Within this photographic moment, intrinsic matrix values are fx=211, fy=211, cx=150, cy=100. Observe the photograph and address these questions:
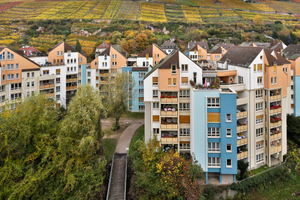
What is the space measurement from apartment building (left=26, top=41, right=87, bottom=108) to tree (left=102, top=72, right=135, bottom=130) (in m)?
14.6

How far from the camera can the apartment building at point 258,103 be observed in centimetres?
3456

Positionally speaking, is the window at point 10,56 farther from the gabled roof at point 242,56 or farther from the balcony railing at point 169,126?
the gabled roof at point 242,56

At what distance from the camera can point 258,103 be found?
36.1 metres

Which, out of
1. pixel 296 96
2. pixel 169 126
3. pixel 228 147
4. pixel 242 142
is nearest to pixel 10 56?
pixel 169 126

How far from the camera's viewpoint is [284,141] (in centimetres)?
3856

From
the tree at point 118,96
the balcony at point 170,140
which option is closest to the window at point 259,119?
the balcony at point 170,140

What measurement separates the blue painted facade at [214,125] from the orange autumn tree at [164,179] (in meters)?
2.62

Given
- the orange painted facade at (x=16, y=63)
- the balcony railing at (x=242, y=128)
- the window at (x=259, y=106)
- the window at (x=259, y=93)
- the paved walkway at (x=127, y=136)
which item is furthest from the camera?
the orange painted facade at (x=16, y=63)

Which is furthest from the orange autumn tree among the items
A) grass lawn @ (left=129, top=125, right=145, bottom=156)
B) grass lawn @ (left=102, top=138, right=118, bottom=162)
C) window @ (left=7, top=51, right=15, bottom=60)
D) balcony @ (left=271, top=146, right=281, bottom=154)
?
window @ (left=7, top=51, right=15, bottom=60)

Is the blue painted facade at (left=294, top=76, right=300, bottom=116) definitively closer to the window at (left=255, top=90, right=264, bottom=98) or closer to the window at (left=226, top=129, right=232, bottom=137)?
the window at (left=255, top=90, right=264, bottom=98)

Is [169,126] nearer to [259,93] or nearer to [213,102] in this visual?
[213,102]

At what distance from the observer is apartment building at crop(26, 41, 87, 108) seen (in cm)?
5344

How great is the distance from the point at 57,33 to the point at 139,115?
98502 millimetres

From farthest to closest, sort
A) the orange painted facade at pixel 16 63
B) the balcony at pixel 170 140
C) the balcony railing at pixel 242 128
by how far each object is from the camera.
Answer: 1. the orange painted facade at pixel 16 63
2. the balcony at pixel 170 140
3. the balcony railing at pixel 242 128
